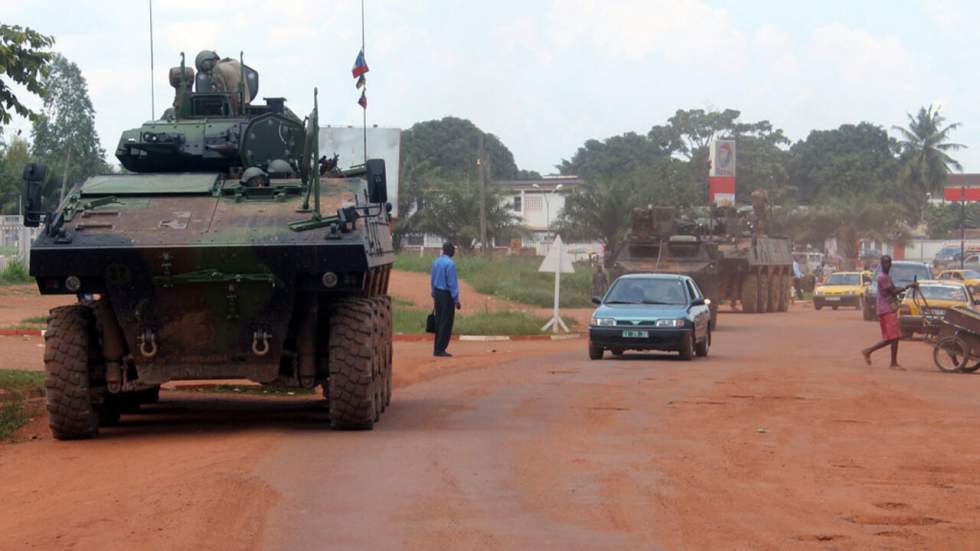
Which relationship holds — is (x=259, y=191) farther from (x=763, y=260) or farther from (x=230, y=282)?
(x=763, y=260)

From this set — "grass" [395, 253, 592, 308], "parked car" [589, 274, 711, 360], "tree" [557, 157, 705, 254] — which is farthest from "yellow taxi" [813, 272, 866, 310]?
"parked car" [589, 274, 711, 360]

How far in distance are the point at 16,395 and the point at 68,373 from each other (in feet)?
12.8

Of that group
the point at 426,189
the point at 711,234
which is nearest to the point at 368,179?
the point at 711,234

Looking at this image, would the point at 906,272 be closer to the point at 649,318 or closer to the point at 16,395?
the point at 649,318

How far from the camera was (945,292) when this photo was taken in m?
31.6

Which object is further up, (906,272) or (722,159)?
(722,159)

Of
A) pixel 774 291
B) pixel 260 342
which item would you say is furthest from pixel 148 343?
pixel 774 291

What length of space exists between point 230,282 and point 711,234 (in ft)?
91.5

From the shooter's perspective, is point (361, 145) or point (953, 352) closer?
point (953, 352)

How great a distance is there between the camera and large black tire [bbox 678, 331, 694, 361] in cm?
2284

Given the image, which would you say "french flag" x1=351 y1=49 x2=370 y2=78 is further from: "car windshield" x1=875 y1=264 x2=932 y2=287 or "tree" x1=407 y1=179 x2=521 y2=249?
"tree" x1=407 y1=179 x2=521 y2=249

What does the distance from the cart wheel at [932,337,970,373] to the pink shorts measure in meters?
0.65

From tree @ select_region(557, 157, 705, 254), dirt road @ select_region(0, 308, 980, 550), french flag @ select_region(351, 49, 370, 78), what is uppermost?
french flag @ select_region(351, 49, 370, 78)

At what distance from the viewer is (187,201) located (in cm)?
1274
